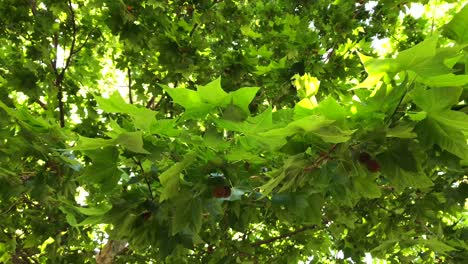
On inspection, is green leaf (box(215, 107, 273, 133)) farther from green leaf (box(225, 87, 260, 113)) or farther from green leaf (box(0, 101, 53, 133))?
green leaf (box(0, 101, 53, 133))

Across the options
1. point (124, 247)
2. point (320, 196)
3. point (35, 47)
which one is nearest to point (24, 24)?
point (35, 47)

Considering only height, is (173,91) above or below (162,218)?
above

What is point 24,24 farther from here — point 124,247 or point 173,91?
point 173,91

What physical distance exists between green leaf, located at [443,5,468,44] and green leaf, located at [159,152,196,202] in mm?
1021

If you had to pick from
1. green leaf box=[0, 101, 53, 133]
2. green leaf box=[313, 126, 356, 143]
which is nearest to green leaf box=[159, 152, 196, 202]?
green leaf box=[313, 126, 356, 143]

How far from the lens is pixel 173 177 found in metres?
1.61

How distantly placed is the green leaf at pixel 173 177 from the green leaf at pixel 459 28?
3.35ft

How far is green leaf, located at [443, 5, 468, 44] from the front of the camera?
54.6 inches

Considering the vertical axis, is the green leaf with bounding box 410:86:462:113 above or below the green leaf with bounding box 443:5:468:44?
below

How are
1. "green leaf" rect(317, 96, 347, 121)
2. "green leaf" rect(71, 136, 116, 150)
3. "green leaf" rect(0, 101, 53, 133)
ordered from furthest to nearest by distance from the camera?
1. "green leaf" rect(0, 101, 53, 133)
2. "green leaf" rect(71, 136, 116, 150)
3. "green leaf" rect(317, 96, 347, 121)

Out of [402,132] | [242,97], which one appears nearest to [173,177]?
[242,97]

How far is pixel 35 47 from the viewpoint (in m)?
4.85

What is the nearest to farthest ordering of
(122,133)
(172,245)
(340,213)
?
(122,133) < (172,245) < (340,213)

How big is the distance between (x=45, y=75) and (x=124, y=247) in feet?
8.06
